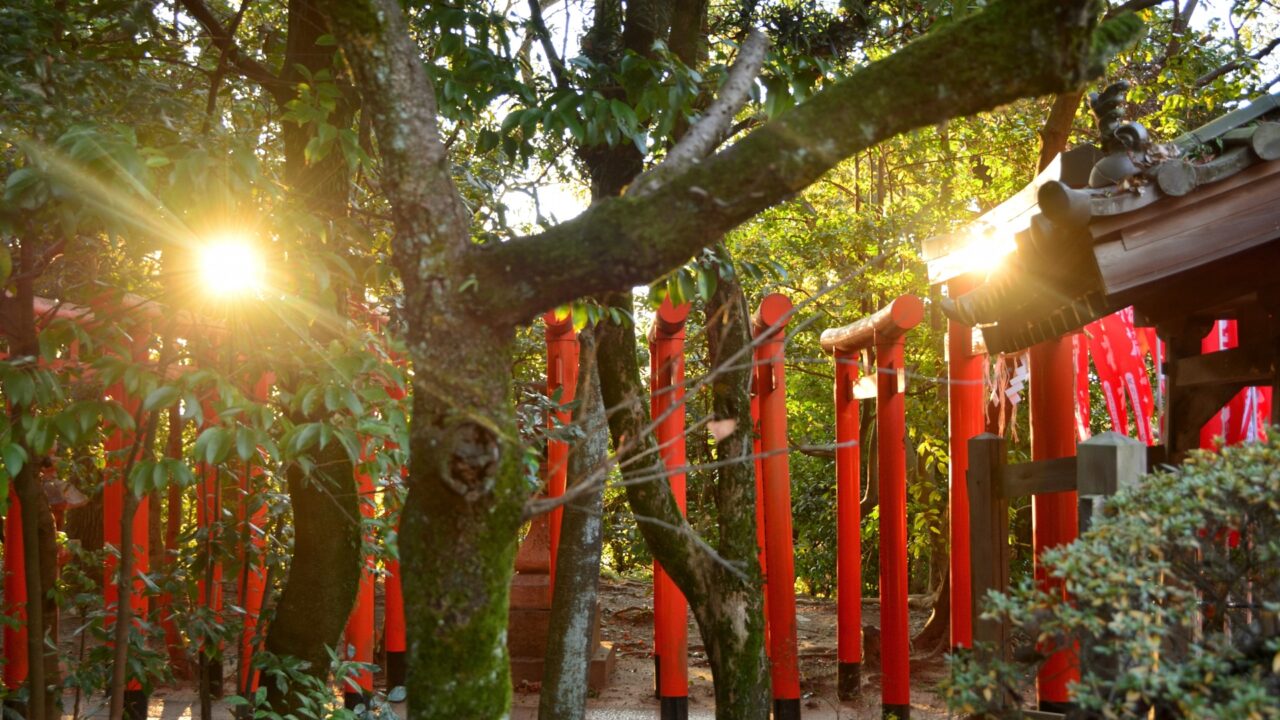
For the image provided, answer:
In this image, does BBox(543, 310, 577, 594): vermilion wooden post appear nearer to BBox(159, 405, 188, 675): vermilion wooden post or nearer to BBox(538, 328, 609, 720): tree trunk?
BBox(538, 328, 609, 720): tree trunk

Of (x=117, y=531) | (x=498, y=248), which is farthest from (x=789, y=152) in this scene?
(x=117, y=531)

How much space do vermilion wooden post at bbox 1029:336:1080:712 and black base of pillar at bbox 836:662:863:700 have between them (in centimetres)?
163

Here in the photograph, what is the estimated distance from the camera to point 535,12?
14.7 ft

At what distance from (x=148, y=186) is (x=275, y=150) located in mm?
2956

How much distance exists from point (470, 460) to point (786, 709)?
4565 millimetres

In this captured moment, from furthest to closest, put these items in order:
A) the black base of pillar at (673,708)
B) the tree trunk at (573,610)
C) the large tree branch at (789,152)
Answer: the black base of pillar at (673,708) < the tree trunk at (573,610) < the large tree branch at (789,152)

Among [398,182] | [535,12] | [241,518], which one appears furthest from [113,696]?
[535,12]

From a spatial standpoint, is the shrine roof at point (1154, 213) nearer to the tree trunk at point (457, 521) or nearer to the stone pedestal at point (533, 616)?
the tree trunk at point (457, 521)

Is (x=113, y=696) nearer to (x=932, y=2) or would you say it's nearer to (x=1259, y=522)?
(x=1259, y=522)

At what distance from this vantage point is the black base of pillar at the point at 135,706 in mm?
5313

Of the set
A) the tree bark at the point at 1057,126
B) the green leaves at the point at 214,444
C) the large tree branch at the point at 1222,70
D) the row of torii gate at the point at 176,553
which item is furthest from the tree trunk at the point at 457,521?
the large tree branch at the point at 1222,70

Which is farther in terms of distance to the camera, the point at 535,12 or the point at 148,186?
the point at 535,12

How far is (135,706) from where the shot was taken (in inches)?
232

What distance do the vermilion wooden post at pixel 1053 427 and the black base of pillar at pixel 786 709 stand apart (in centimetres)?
145
